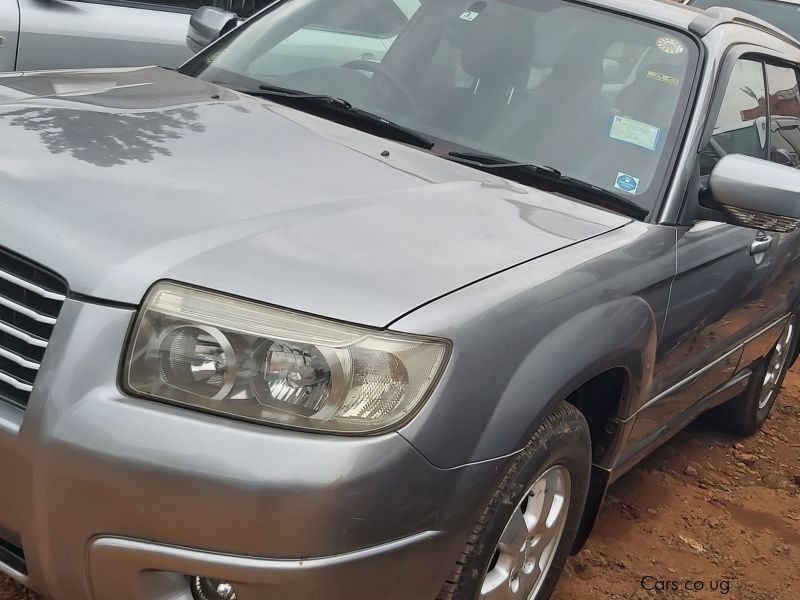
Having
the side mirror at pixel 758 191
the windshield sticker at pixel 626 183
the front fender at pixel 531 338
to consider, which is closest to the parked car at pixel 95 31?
the windshield sticker at pixel 626 183

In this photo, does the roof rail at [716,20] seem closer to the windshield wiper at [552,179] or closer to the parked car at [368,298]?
the parked car at [368,298]

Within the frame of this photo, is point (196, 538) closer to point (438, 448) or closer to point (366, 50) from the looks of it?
point (438, 448)

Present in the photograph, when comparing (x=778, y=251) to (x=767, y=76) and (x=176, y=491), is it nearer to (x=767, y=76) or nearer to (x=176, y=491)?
(x=767, y=76)

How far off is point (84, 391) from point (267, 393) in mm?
342

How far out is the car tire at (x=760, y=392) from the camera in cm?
443

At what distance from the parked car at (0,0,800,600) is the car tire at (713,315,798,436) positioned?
128 cm

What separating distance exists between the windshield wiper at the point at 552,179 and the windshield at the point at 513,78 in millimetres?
25

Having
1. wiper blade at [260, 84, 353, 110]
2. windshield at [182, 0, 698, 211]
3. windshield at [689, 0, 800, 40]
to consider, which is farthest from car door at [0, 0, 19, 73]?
windshield at [689, 0, 800, 40]

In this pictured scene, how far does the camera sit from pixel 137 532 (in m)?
1.85

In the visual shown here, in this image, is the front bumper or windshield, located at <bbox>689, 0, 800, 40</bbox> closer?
the front bumper

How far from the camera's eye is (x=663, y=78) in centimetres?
310

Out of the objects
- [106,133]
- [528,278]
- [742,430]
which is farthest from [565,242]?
[742,430]

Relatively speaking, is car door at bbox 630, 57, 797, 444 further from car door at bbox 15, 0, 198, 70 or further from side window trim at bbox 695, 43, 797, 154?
car door at bbox 15, 0, 198, 70

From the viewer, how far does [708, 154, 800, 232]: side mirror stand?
275cm
